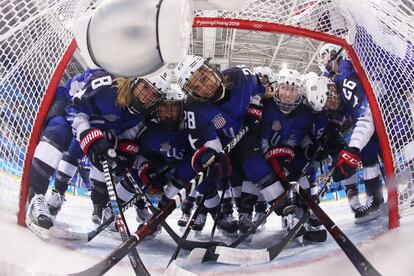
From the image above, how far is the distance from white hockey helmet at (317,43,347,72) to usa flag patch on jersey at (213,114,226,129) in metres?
0.93

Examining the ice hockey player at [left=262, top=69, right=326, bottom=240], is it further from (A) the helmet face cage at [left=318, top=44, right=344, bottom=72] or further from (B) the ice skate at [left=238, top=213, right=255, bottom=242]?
(A) the helmet face cage at [left=318, top=44, right=344, bottom=72]

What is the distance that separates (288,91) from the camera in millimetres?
2289

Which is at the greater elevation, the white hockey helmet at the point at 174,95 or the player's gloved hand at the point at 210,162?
the white hockey helmet at the point at 174,95

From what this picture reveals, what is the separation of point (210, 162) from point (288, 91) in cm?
64

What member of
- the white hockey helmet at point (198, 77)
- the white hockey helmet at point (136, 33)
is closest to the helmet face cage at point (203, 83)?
the white hockey helmet at point (198, 77)

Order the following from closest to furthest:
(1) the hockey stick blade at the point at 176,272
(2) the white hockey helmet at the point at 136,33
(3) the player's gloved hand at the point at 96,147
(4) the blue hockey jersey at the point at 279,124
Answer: (2) the white hockey helmet at the point at 136,33 < (1) the hockey stick blade at the point at 176,272 < (3) the player's gloved hand at the point at 96,147 < (4) the blue hockey jersey at the point at 279,124

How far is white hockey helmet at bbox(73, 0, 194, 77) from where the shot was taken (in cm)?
90

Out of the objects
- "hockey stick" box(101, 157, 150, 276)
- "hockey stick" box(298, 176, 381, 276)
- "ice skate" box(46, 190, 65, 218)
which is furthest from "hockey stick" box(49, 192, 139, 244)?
"hockey stick" box(298, 176, 381, 276)

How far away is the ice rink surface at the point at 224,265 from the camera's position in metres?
1.34

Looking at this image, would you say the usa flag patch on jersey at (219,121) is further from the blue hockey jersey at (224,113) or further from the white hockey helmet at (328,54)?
the white hockey helmet at (328,54)

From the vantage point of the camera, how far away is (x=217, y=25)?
202 centimetres

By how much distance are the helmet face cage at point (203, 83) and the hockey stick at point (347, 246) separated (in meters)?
0.73

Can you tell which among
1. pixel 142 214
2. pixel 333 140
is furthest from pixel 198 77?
pixel 142 214

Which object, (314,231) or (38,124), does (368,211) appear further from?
(38,124)
